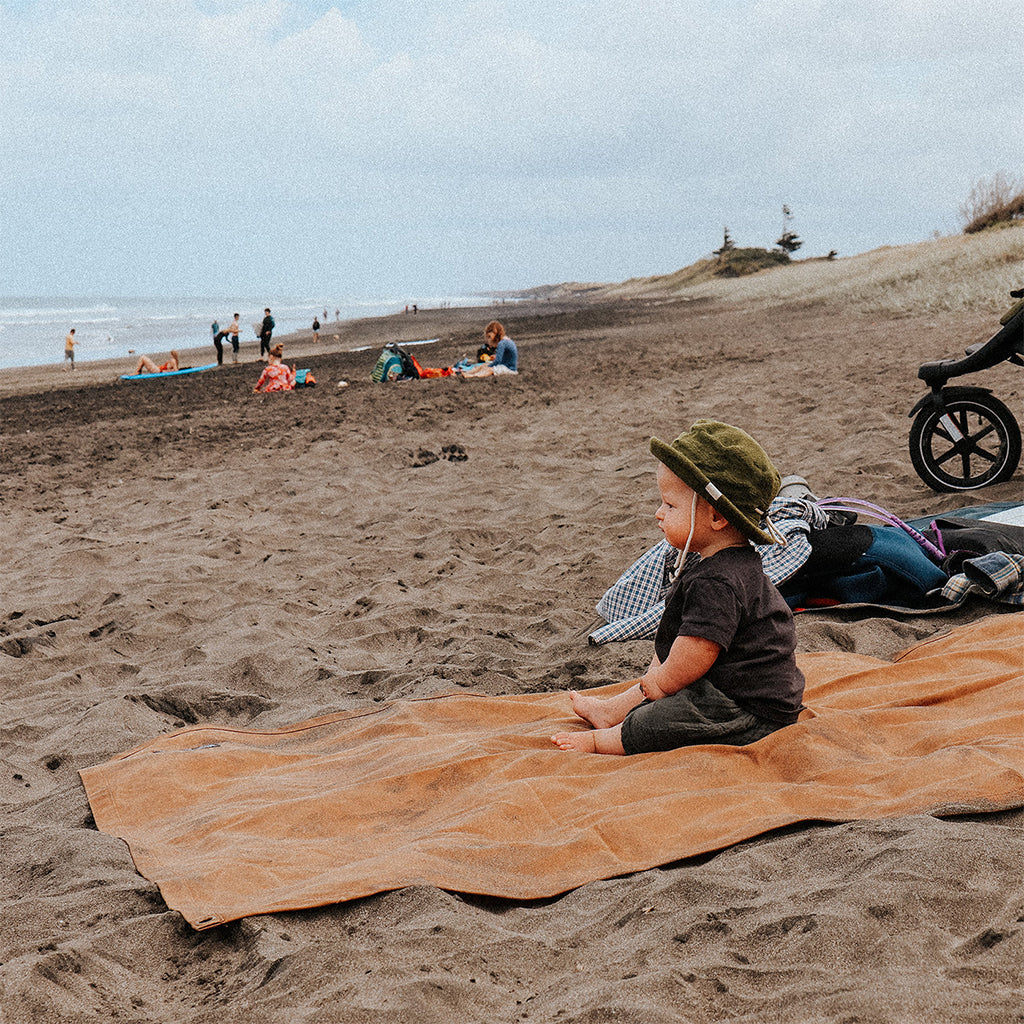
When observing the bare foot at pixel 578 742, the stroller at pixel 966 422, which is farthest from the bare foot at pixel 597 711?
the stroller at pixel 966 422

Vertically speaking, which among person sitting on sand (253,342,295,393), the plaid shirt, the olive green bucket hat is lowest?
the plaid shirt

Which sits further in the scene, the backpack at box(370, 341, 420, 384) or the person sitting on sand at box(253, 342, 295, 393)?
the backpack at box(370, 341, 420, 384)

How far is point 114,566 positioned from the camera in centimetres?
663

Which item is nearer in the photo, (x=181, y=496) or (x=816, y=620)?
(x=816, y=620)

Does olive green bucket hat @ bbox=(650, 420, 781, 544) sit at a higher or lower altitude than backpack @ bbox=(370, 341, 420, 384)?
lower

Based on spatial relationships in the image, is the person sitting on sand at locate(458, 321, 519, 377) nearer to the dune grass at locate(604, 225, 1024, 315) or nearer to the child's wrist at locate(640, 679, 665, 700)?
the dune grass at locate(604, 225, 1024, 315)

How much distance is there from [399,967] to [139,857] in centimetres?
117

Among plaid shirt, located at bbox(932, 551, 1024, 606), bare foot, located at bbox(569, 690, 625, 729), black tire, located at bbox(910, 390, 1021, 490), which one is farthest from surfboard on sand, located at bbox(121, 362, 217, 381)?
bare foot, located at bbox(569, 690, 625, 729)

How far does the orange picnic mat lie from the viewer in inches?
107

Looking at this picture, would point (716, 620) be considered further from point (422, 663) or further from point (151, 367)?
point (151, 367)

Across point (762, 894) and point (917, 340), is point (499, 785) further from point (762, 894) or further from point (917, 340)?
point (917, 340)

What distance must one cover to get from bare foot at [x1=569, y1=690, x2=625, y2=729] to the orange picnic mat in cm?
15

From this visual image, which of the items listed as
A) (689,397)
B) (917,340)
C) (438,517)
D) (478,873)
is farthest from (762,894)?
(917,340)

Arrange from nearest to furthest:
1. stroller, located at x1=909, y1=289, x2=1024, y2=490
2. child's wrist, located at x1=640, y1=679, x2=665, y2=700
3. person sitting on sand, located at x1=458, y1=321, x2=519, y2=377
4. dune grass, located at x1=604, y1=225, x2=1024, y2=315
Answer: child's wrist, located at x1=640, y1=679, x2=665, y2=700 → stroller, located at x1=909, y1=289, x2=1024, y2=490 → person sitting on sand, located at x1=458, y1=321, x2=519, y2=377 → dune grass, located at x1=604, y1=225, x2=1024, y2=315
